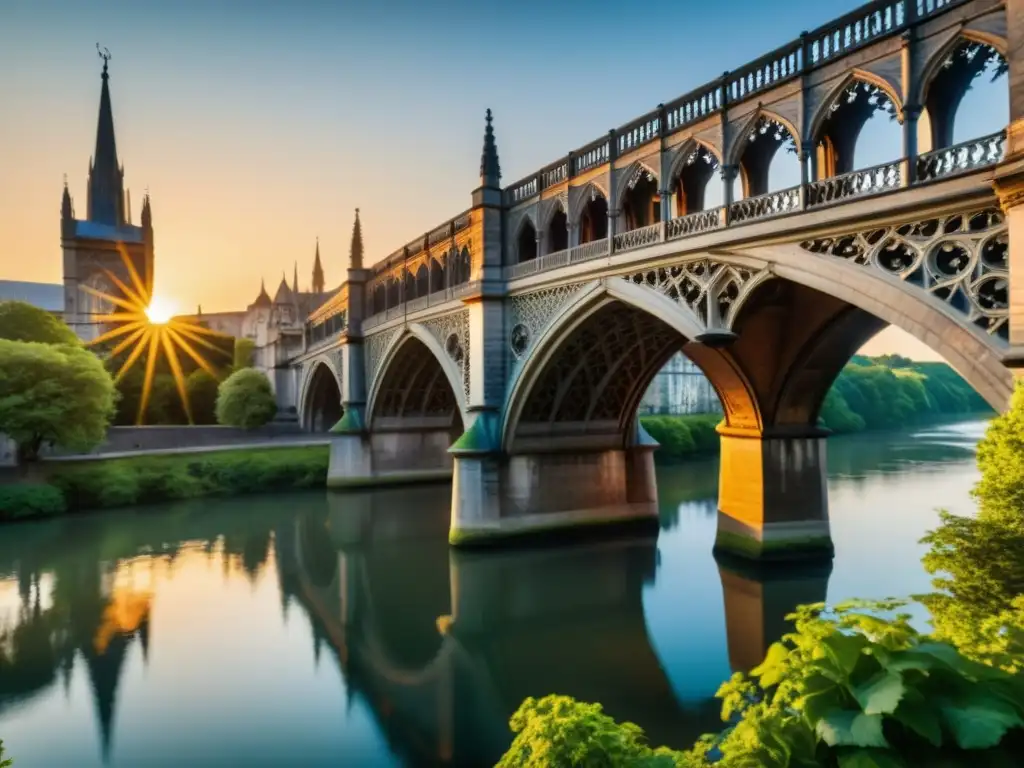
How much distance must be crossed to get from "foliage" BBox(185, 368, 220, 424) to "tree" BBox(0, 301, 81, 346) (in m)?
14.5

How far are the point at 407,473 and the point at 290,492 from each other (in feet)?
19.9

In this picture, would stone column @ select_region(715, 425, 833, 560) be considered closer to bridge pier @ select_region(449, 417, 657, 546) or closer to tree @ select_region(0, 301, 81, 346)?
bridge pier @ select_region(449, 417, 657, 546)

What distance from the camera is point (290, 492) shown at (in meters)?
35.9

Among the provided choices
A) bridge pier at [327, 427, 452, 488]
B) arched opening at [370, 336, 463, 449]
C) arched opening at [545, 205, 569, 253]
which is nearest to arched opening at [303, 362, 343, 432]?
arched opening at [370, 336, 463, 449]

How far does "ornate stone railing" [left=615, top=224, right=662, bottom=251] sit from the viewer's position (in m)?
15.2

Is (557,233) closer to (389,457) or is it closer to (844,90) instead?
(844,90)

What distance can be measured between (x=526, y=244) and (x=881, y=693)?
68.5ft

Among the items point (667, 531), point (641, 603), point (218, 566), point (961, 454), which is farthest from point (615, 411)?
point (961, 454)

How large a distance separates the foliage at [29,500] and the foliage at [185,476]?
26.9 inches

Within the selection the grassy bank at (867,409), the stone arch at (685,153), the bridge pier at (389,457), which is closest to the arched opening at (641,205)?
the stone arch at (685,153)

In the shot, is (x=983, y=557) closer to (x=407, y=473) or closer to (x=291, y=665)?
(x=291, y=665)

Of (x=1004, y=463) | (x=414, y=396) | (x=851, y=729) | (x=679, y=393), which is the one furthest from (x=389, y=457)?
(x=679, y=393)

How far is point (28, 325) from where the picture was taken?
1654 inches

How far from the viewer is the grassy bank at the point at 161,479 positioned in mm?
28034
